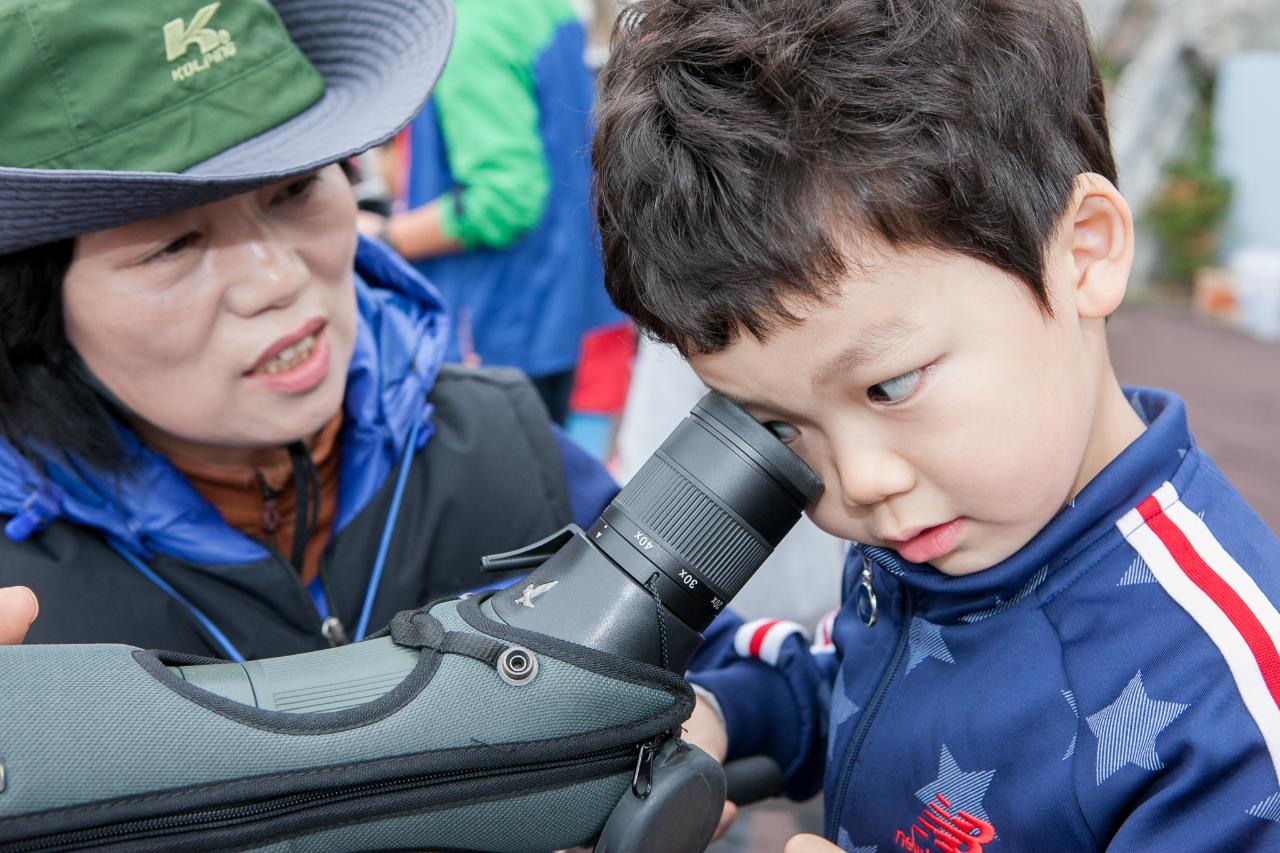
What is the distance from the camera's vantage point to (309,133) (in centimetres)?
127

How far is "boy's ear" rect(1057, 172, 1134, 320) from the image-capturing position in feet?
3.26

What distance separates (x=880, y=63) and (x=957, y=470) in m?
0.32

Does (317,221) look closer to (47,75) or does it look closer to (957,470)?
(47,75)

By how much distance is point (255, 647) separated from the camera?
1.30m

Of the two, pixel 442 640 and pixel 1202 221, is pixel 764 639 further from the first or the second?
pixel 1202 221

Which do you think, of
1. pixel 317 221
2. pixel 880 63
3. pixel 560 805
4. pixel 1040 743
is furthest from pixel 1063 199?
pixel 317 221

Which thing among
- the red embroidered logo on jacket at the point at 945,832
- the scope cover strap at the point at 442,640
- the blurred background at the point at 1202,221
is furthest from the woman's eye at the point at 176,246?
the blurred background at the point at 1202,221

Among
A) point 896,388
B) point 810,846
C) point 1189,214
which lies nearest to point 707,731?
point 810,846

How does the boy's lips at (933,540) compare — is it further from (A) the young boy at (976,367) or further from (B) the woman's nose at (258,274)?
(B) the woman's nose at (258,274)

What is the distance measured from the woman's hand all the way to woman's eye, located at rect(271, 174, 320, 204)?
0.52 meters

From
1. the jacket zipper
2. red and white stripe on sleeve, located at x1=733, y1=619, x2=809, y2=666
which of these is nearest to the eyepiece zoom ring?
the jacket zipper

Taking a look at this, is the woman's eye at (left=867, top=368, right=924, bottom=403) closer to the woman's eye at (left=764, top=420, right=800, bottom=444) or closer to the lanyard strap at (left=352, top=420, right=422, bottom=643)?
the woman's eye at (left=764, top=420, right=800, bottom=444)

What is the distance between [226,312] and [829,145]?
2.12ft

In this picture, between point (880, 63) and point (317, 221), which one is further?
point (317, 221)
